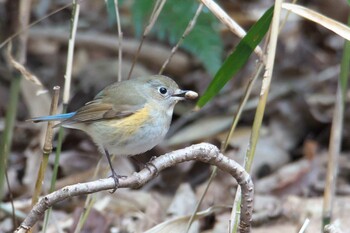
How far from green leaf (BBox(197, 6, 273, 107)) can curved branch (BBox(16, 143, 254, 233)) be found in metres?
0.47

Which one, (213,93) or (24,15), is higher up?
(24,15)

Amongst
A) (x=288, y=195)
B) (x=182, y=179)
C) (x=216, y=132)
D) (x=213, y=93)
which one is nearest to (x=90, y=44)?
(x=216, y=132)

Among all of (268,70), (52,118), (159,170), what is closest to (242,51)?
(268,70)

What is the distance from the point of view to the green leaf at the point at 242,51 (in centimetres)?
298

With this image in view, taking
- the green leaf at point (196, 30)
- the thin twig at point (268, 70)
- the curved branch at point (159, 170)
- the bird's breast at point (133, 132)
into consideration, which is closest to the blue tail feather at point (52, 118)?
the bird's breast at point (133, 132)

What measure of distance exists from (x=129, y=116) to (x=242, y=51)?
0.71 metres

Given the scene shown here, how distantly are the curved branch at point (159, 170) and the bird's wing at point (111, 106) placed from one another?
814mm

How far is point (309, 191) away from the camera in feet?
16.4

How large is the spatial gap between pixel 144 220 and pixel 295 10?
5.93ft

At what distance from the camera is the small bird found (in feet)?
11.1

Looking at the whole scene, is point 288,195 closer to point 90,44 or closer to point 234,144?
point 234,144

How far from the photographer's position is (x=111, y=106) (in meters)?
3.62

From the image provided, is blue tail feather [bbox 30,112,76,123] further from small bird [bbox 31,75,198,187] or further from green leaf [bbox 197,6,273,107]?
green leaf [bbox 197,6,273,107]

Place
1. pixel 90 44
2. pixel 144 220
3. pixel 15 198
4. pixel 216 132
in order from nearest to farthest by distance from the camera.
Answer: pixel 144 220 < pixel 15 198 < pixel 216 132 < pixel 90 44
